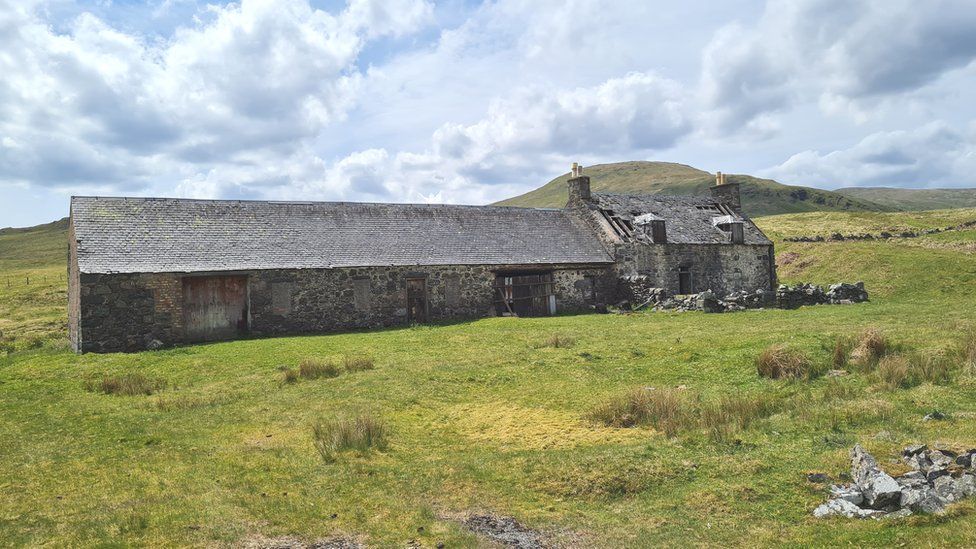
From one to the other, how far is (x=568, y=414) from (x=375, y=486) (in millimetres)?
4570

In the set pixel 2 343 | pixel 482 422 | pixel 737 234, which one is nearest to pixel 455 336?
pixel 482 422

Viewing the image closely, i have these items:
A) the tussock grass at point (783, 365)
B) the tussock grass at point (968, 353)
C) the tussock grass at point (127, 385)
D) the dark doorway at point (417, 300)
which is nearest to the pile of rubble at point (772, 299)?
the dark doorway at point (417, 300)

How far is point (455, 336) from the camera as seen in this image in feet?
78.8

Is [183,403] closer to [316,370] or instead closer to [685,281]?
[316,370]

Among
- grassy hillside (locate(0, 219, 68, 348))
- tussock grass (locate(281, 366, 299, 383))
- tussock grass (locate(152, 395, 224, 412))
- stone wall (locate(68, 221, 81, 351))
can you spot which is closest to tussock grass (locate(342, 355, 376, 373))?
tussock grass (locate(281, 366, 299, 383))

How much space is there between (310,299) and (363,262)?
2.96m

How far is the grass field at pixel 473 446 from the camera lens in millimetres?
7211

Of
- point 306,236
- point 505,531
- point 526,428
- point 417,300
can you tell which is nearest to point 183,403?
point 526,428

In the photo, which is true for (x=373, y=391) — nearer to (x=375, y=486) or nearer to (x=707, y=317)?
(x=375, y=486)

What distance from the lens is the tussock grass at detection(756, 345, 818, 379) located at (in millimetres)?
13281

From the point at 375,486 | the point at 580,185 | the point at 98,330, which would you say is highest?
the point at 580,185

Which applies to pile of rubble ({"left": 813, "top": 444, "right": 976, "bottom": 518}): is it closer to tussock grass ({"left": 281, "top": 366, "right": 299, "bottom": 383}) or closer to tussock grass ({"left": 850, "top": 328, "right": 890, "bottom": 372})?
tussock grass ({"left": 850, "top": 328, "right": 890, "bottom": 372})

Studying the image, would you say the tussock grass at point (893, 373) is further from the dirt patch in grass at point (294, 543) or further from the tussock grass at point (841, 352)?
the dirt patch in grass at point (294, 543)

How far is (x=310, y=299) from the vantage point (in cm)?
2814
